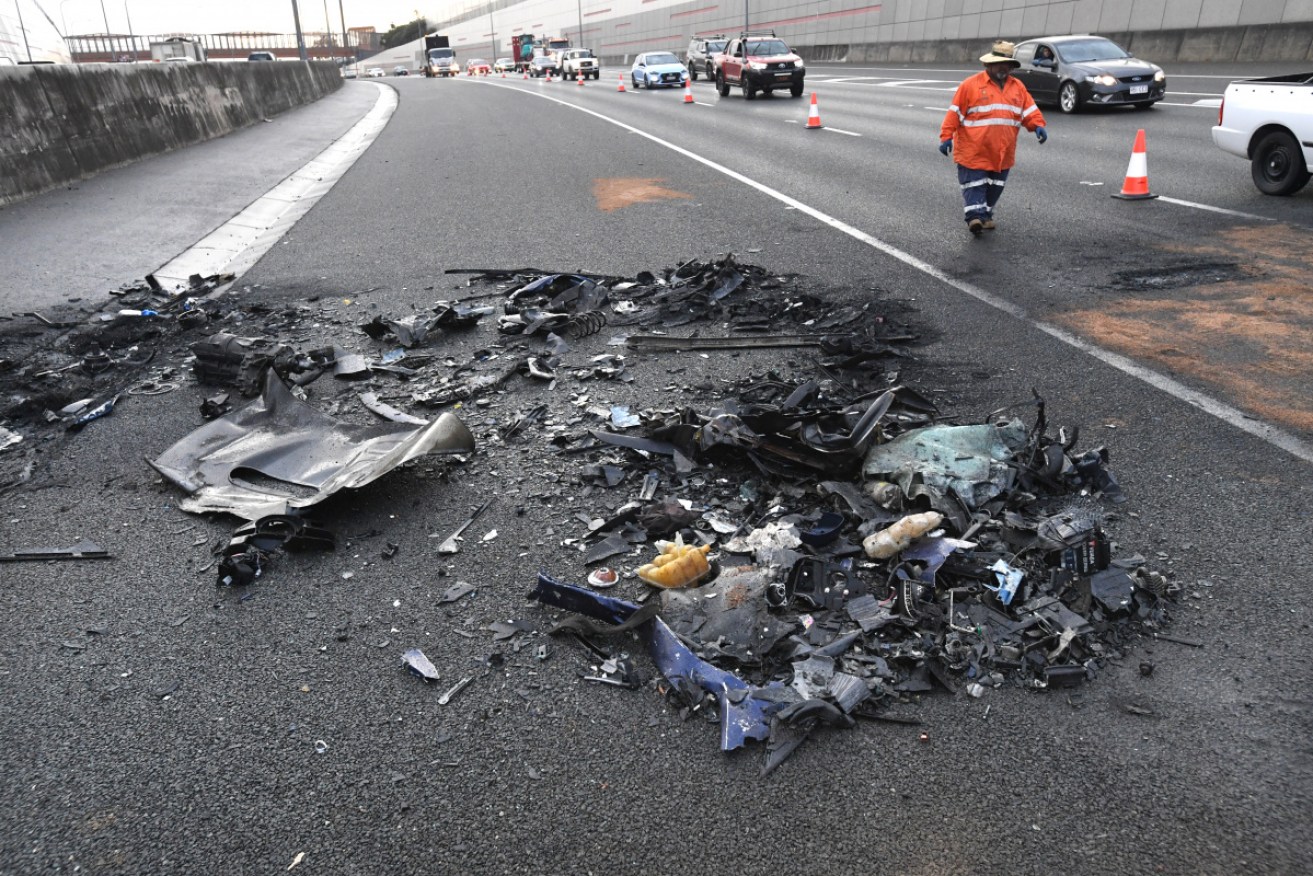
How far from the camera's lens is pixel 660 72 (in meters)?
41.3

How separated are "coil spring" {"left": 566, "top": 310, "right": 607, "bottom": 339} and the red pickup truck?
25.1 meters

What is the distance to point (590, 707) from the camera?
299cm

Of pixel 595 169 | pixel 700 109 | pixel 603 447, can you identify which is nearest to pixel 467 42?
pixel 700 109

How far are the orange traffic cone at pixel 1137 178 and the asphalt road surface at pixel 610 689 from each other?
10.8 ft

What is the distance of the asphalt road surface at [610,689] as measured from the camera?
2457 millimetres

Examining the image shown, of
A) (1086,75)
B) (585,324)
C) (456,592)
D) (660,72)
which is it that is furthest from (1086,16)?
(456,592)

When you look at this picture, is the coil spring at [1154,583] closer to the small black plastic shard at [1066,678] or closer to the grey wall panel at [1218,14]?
the small black plastic shard at [1066,678]

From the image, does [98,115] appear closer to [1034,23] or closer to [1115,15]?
[1115,15]

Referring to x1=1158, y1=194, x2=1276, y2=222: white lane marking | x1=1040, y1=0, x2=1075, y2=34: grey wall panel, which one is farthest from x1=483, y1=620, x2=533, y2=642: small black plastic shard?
x1=1040, y1=0, x2=1075, y2=34: grey wall panel

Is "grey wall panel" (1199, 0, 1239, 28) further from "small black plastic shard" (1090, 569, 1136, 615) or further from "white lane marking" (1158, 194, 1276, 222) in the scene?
"small black plastic shard" (1090, 569, 1136, 615)

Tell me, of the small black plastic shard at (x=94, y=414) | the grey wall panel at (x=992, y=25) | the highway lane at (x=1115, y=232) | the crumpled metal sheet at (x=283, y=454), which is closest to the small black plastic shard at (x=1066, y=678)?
the highway lane at (x=1115, y=232)

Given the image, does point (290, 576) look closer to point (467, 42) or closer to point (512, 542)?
point (512, 542)

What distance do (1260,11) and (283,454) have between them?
103 ft

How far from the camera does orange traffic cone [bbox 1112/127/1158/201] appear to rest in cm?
1062
